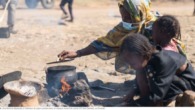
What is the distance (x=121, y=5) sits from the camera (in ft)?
18.3

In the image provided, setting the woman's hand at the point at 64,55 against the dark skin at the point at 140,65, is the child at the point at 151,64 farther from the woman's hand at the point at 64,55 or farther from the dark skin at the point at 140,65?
the woman's hand at the point at 64,55

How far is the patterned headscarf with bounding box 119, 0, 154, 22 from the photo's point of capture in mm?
5516

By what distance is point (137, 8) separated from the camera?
218 inches

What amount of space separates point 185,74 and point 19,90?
1.82 m

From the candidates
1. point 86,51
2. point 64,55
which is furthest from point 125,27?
point 64,55

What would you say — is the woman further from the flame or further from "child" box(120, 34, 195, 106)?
"child" box(120, 34, 195, 106)

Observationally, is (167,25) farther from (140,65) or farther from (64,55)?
(64,55)

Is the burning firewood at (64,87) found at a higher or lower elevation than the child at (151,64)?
lower

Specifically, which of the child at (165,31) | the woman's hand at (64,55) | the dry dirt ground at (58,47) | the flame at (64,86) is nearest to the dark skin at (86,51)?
the woman's hand at (64,55)

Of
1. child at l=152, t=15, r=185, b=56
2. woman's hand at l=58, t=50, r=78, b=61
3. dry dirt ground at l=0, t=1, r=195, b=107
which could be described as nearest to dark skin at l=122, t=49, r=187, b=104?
child at l=152, t=15, r=185, b=56

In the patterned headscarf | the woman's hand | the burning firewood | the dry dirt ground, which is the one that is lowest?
the dry dirt ground

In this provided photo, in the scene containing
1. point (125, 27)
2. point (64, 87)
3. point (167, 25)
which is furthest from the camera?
point (125, 27)

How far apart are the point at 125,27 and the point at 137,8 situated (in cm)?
34

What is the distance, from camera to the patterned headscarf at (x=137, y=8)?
5.52 m
